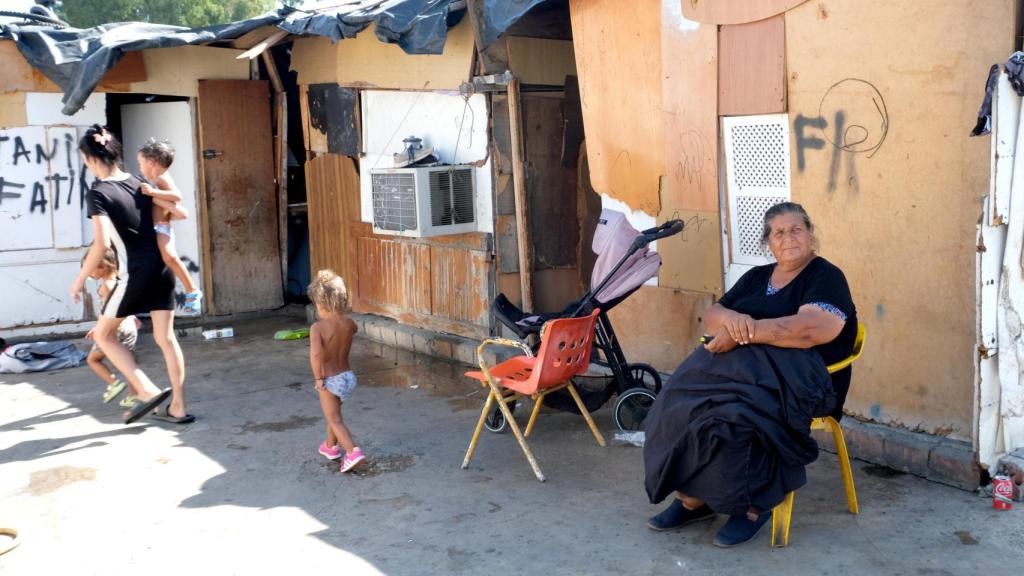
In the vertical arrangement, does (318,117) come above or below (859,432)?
above

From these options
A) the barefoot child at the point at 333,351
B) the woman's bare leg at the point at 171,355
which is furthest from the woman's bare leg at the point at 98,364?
the barefoot child at the point at 333,351

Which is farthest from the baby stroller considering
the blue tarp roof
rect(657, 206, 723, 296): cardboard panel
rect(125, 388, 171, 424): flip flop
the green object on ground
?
the green object on ground

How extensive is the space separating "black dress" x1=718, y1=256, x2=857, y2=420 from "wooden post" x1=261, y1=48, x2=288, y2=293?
23.4 ft

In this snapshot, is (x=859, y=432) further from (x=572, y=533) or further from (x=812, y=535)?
(x=572, y=533)

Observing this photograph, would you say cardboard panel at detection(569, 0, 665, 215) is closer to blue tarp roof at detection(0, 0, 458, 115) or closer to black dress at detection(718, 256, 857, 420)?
blue tarp roof at detection(0, 0, 458, 115)

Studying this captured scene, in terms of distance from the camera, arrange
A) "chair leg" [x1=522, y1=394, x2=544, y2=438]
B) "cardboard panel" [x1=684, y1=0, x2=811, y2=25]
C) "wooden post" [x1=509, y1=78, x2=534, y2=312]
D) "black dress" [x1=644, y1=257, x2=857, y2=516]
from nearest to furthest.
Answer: "black dress" [x1=644, y1=257, x2=857, y2=516] < "cardboard panel" [x1=684, y1=0, x2=811, y2=25] < "chair leg" [x1=522, y1=394, x2=544, y2=438] < "wooden post" [x1=509, y1=78, x2=534, y2=312]

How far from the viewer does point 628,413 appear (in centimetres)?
607

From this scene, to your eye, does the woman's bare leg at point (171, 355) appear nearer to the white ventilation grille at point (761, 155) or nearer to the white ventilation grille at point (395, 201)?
the white ventilation grille at point (395, 201)

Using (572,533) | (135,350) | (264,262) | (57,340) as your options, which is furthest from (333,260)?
(572,533)

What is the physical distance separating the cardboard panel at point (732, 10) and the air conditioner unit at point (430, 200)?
2536 mm

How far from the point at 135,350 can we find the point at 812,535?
21.9 ft

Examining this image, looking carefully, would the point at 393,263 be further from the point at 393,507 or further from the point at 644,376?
the point at 393,507

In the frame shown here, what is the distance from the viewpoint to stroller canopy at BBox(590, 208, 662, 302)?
5.85m

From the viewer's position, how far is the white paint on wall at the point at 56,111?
9.55 m
